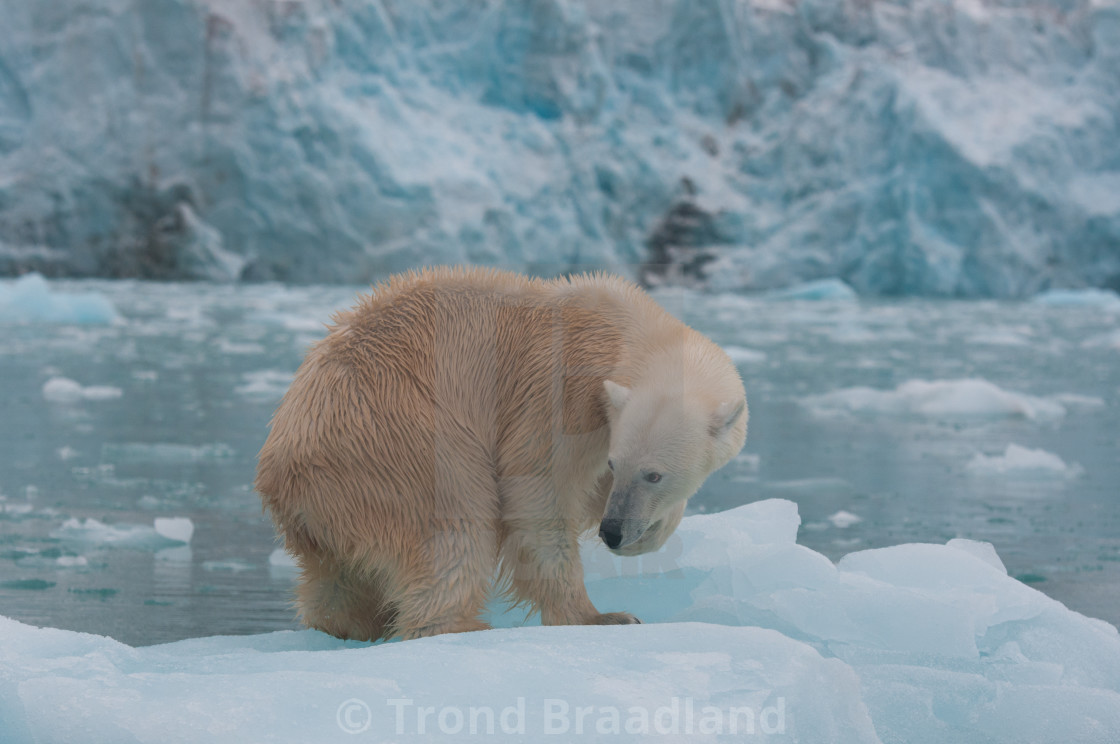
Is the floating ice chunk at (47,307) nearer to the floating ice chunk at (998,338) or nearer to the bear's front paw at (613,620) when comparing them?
the floating ice chunk at (998,338)

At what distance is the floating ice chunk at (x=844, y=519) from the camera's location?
4.32m

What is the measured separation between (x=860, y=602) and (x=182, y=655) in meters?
1.56

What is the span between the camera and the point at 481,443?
7.47 ft

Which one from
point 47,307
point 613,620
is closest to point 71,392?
point 613,620

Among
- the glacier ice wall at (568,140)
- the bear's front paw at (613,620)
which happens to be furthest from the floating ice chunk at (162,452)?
the glacier ice wall at (568,140)

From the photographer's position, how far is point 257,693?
1729 millimetres

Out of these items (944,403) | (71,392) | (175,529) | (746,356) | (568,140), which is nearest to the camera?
(175,529)

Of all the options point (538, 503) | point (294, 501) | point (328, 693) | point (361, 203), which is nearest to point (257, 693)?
point (328, 693)

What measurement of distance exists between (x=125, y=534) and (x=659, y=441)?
8.61 feet

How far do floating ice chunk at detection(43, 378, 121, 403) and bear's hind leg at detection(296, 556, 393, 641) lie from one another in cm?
583

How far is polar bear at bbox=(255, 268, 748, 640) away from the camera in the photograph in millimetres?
2146

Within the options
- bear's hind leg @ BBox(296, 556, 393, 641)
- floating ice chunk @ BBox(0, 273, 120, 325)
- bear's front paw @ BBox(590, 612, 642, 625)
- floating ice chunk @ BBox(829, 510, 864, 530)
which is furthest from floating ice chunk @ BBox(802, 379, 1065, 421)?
floating ice chunk @ BBox(0, 273, 120, 325)

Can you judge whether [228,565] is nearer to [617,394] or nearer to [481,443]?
[481,443]

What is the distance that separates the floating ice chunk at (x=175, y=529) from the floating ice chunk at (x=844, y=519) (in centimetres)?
265
